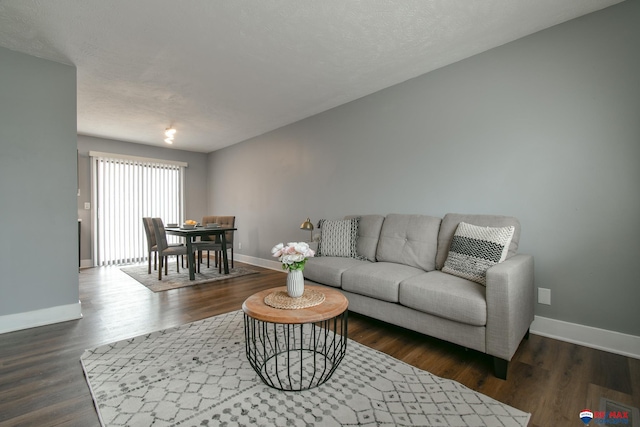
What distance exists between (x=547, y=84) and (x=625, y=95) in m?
0.48

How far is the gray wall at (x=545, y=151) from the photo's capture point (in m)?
2.00

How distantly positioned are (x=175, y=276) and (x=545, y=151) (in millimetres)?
4830

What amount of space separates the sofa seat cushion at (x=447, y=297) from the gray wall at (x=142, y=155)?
5346 mm

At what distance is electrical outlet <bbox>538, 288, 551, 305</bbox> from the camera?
2281 millimetres

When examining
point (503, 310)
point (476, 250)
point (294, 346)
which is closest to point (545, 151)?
point (476, 250)

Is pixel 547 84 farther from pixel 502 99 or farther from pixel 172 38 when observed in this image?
pixel 172 38

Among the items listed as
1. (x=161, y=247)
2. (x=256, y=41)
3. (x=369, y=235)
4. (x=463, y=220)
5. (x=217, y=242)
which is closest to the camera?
(x=256, y=41)

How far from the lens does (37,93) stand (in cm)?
262

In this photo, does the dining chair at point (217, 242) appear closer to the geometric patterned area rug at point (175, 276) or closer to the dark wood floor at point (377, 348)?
the geometric patterned area rug at point (175, 276)

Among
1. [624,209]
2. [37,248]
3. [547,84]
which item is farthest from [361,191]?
[37,248]

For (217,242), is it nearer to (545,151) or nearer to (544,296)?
(544,296)

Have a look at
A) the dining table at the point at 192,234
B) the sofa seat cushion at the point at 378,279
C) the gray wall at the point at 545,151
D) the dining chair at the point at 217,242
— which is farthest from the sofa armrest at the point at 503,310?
the dining chair at the point at 217,242

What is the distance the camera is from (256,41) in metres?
2.41

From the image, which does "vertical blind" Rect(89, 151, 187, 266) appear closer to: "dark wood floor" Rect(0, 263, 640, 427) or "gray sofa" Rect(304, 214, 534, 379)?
"dark wood floor" Rect(0, 263, 640, 427)
